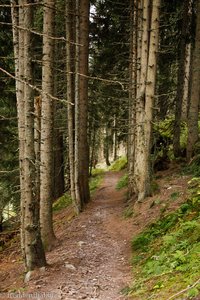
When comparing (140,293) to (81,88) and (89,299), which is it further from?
(81,88)

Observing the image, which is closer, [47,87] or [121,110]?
[47,87]

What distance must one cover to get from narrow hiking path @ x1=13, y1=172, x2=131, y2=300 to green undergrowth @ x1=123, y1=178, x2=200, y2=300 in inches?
13.5

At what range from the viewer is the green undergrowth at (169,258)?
185 inches

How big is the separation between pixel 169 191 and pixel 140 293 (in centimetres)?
575

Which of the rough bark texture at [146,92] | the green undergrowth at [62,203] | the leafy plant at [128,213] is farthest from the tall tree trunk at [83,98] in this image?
the leafy plant at [128,213]

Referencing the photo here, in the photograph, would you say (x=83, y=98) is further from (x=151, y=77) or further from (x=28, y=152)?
(x=28, y=152)

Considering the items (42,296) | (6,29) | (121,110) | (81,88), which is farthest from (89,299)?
(121,110)

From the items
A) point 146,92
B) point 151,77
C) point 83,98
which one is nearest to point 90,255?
point 146,92

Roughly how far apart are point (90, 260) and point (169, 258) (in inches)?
93.0

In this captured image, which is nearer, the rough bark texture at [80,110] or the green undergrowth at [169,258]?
the green undergrowth at [169,258]

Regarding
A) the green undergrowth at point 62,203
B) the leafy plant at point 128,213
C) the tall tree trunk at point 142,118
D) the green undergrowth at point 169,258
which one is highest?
the tall tree trunk at point 142,118

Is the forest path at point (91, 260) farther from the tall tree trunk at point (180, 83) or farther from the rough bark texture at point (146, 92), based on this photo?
the tall tree trunk at point (180, 83)

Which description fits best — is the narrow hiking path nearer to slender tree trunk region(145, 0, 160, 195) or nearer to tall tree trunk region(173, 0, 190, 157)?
slender tree trunk region(145, 0, 160, 195)

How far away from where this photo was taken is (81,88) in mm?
13758
